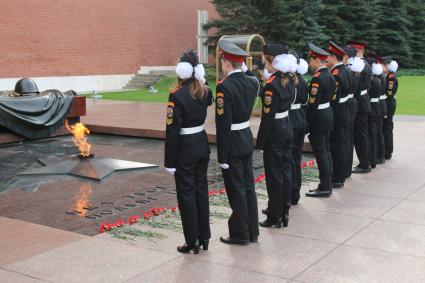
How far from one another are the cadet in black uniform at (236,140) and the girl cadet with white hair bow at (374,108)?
3865 millimetres

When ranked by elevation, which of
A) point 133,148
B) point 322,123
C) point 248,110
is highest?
point 248,110

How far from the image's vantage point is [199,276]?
4.08m

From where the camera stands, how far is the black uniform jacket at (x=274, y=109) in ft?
16.7

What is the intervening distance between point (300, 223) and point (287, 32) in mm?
21021

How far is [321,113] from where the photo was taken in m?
6.35

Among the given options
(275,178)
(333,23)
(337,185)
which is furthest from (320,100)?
(333,23)

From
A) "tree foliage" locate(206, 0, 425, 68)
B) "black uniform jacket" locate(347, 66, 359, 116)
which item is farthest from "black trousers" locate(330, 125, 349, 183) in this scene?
"tree foliage" locate(206, 0, 425, 68)

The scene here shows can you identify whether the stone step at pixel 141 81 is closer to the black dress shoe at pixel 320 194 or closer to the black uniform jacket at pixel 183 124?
the black dress shoe at pixel 320 194

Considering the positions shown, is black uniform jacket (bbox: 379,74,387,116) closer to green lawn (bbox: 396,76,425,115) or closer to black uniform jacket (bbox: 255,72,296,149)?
black uniform jacket (bbox: 255,72,296,149)

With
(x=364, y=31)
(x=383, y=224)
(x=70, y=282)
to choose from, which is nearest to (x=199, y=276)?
(x=70, y=282)

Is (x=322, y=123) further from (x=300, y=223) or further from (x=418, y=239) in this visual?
(x=418, y=239)

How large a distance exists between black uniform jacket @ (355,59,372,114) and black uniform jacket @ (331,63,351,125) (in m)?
0.76

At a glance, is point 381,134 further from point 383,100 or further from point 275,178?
point 275,178

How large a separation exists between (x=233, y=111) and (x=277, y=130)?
69 cm
